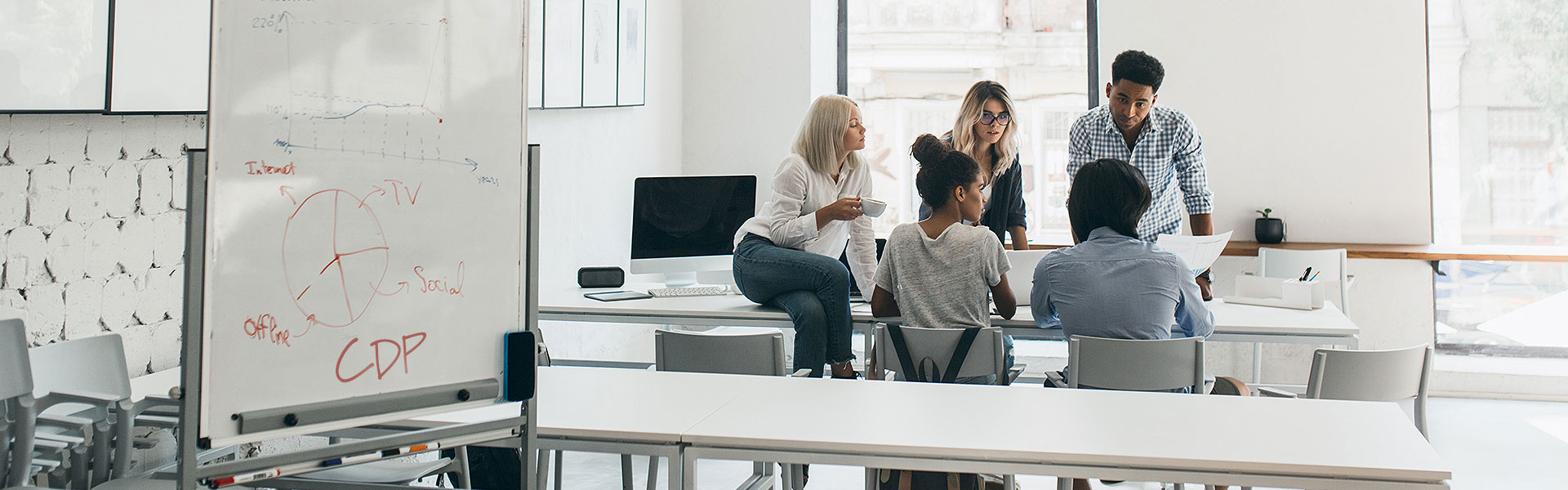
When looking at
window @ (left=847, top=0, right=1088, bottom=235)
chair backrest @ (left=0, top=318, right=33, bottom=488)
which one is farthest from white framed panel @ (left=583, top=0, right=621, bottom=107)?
chair backrest @ (left=0, top=318, right=33, bottom=488)

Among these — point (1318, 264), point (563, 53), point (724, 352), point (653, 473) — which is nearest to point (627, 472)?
point (653, 473)

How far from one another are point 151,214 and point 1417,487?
2.68m

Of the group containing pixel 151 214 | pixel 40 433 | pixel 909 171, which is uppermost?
pixel 909 171

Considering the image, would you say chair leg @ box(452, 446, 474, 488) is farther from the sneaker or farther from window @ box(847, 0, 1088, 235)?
window @ box(847, 0, 1088, 235)

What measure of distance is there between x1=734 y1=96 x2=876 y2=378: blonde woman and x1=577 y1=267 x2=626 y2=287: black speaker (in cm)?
59

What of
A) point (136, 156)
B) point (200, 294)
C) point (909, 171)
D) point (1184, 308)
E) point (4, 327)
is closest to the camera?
point (200, 294)

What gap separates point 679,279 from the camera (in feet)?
13.4

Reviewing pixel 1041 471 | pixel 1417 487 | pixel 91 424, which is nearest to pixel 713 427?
pixel 1041 471

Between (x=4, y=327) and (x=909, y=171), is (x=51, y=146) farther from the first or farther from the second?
(x=909, y=171)

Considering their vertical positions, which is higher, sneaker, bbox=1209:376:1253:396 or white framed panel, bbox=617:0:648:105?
white framed panel, bbox=617:0:648:105

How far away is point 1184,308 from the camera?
2641 mm

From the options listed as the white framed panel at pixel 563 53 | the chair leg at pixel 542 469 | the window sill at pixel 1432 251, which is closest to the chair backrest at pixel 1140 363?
the chair leg at pixel 542 469

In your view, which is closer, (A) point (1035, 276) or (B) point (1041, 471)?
(B) point (1041, 471)

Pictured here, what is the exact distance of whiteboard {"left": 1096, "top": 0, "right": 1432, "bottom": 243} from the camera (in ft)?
16.4
